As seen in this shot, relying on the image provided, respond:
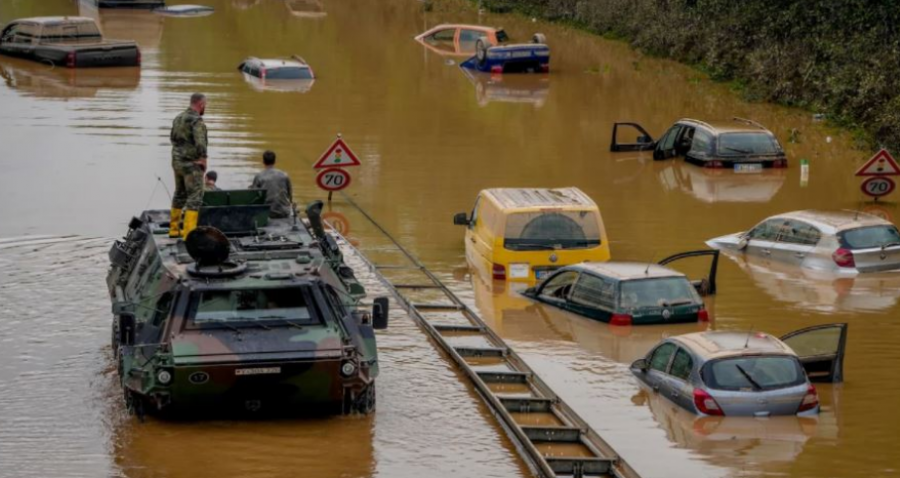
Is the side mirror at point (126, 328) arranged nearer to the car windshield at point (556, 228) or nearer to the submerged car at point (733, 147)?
the car windshield at point (556, 228)

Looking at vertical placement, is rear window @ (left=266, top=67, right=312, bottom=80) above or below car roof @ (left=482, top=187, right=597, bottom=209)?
below

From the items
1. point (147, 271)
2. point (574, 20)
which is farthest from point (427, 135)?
point (574, 20)

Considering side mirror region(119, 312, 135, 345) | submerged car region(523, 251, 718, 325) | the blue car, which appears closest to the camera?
side mirror region(119, 312, 135, 345)

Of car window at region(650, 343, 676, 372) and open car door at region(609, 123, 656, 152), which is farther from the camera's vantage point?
open car door at region(609, 123, 656, 152)

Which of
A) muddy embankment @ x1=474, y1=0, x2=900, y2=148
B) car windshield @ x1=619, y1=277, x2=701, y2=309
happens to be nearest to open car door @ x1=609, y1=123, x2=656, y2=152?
muddy embankment @ x1=474, y1=0, x2=900, y2=148

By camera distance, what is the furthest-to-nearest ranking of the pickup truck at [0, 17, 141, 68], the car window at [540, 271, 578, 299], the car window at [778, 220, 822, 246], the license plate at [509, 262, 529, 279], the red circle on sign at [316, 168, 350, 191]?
1. the pickup truck at [0, 17, 141, 68]
2. the red circle on sign at [316, 168, 350, 191]
3. the car window at [778, 220, 822, 246]
4. the license plate at [509, 262, 529, 279]
5. the car window at [540, 271, 578, 299]

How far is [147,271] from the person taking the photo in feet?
64.7

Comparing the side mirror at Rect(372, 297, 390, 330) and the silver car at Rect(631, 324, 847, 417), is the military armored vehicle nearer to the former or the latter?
the side mirror at Rect(372, 297, 390, 330)

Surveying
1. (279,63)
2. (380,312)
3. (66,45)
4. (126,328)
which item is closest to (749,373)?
(380,312)

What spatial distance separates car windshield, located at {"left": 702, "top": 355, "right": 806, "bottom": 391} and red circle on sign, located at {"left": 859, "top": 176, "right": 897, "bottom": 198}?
15.9 m

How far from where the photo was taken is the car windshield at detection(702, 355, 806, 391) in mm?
19219

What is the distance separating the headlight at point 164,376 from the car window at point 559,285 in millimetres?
9403

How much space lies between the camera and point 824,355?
21.4 metres

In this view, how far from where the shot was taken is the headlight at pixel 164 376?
57.8 feet
